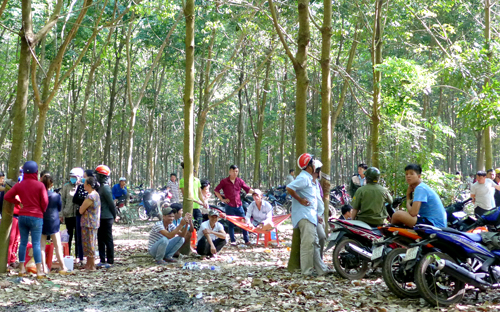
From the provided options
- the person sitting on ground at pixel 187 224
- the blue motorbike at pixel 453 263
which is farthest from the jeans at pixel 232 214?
the blue motorbike at pixel 453 263

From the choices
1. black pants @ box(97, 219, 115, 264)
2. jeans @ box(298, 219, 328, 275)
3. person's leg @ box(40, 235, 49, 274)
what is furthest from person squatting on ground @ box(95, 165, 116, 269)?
jeans @ box(298, 219, 328, 275)

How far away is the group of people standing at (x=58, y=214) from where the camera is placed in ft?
21.3

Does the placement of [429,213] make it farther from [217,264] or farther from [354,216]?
[217,264]

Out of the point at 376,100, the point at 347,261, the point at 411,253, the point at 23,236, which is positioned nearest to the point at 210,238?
the point at 347,261

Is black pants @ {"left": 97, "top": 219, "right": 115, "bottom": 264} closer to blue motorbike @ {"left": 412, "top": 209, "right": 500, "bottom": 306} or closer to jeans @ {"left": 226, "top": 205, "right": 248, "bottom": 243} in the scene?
jeans @ {"left": 226, "top": 205, "right": 248, "bottom": 243}

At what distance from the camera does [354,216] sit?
6.75 meters

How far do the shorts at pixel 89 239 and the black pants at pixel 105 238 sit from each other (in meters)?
0.39

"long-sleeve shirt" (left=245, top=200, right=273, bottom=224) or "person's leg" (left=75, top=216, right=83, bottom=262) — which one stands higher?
"long-sleeve shirt" (left=245, top=200, right=273, bottom=224)

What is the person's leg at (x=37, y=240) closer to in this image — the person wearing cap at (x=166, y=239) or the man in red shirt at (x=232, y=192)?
the person wearing cap at (x=166, y=239)

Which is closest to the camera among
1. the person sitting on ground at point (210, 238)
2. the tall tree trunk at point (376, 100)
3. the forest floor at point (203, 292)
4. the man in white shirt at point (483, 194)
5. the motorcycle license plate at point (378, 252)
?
the forest floor at point (203, 292)

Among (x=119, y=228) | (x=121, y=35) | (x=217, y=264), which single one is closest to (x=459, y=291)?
(x=217, y=264)

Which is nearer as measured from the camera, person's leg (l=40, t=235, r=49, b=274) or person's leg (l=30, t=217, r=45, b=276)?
person's leg (l=30, t=217, r=45, b=276)

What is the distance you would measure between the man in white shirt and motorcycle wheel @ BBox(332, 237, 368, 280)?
486 centimetres

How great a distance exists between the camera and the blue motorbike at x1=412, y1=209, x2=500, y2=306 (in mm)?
4711
